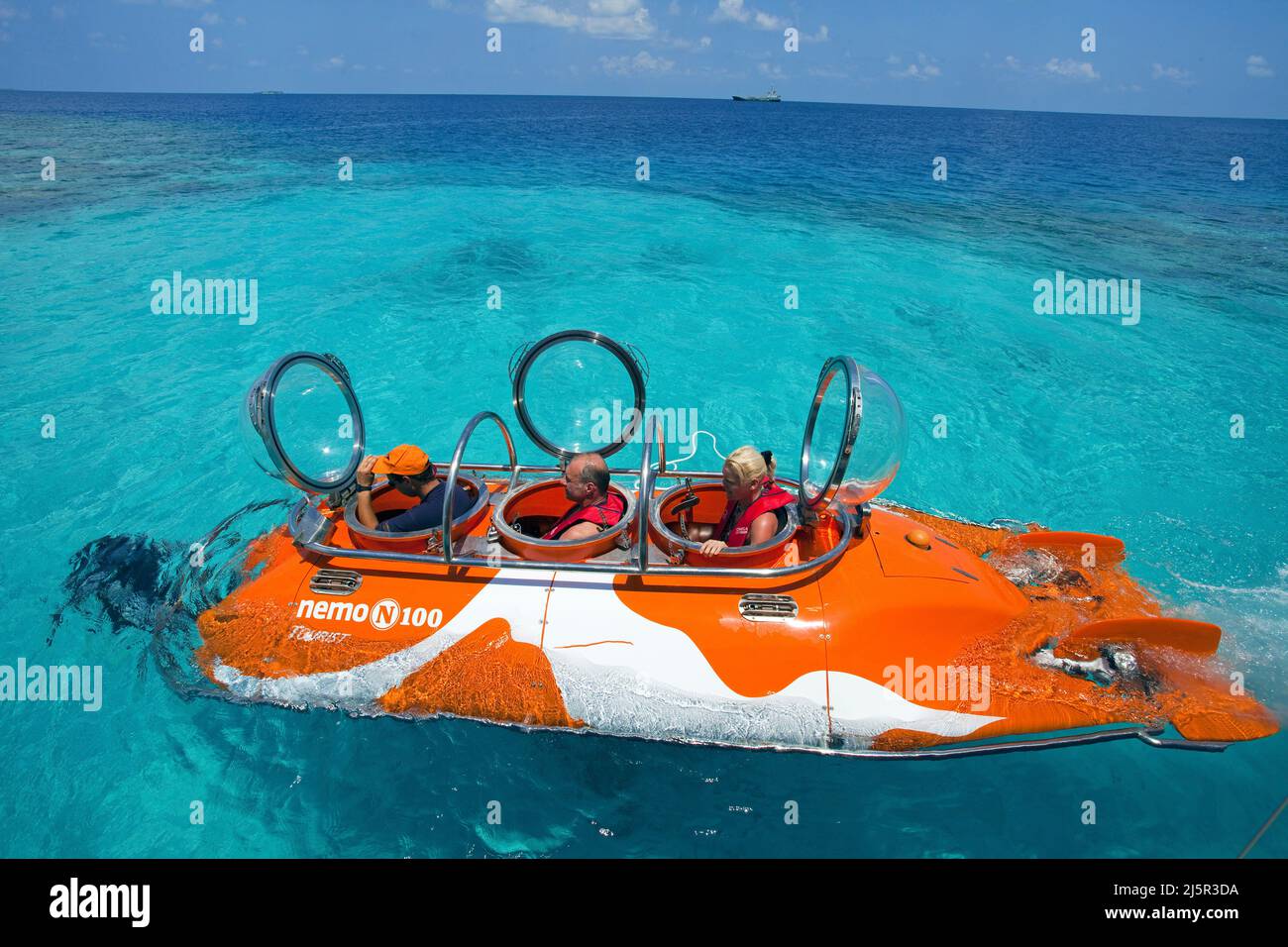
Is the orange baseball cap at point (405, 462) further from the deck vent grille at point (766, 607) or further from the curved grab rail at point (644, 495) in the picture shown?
the deck vent grille at point (766, 607)

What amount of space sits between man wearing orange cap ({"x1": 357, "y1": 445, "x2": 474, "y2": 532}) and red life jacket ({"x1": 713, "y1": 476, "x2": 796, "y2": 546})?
2.14 m

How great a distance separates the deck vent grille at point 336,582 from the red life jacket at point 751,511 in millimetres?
2843

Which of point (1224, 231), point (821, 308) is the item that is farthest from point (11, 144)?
point (1224, 231)

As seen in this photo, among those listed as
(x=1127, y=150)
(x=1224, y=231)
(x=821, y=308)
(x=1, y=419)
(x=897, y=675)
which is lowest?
(x=897, y=675)

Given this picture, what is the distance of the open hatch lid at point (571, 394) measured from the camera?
5732 millimetres

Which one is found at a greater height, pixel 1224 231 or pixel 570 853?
pixel 1224 231

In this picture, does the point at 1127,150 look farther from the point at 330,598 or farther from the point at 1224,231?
the point at 330,598

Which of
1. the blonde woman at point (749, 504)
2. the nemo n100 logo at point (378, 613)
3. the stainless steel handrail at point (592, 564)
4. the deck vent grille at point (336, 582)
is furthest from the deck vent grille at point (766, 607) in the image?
the deck vent grille at point (336, 582)

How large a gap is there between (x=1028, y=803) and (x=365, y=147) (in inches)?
1891

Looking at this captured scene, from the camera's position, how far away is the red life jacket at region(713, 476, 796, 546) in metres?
4.96

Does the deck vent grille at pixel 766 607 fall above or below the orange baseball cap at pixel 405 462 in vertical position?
below

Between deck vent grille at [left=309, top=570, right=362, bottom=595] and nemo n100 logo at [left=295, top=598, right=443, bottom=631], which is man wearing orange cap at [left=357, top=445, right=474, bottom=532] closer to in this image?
deck vent grille at [left=309, top=570, right=362, bottom=595]
